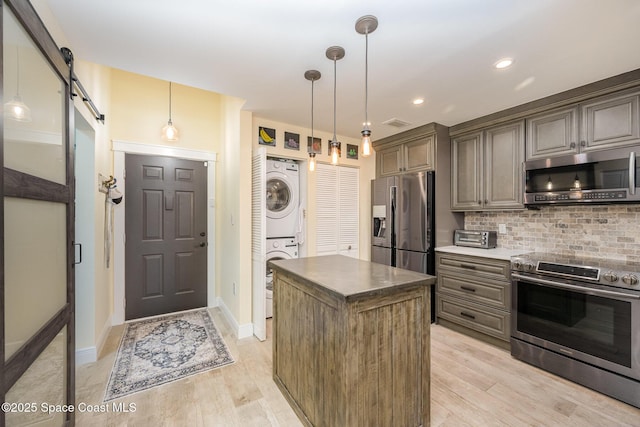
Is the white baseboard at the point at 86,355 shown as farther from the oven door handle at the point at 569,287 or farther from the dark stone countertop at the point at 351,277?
the oven door handle at the point at 569,287

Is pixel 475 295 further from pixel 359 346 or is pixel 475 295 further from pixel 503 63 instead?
pixel 503 63

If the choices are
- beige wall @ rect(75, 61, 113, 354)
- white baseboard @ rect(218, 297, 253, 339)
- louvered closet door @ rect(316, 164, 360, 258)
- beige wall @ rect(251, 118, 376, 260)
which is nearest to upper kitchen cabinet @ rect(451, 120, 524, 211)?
beige wall @ rect(251, 118, 376, 260)

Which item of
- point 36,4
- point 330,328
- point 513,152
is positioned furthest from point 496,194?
point 36,4

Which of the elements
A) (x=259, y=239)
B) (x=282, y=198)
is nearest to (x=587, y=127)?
(x=282, y=198)

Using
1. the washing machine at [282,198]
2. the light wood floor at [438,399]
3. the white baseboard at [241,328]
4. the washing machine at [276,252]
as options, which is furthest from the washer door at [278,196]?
the light wood floor at [438,399]

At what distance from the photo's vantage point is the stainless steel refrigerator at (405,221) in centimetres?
327

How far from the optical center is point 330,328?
1451 millimetres

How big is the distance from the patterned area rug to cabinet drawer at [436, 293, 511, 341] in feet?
8.06

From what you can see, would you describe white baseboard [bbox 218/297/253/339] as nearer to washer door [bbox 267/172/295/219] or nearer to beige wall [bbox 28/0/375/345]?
beige wall [bbox 28/0/375/345]

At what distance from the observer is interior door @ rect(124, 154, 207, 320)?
329 cm

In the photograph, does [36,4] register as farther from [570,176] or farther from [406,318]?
[570,176]

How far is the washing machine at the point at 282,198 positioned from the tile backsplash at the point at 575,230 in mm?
2525

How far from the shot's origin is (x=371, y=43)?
175 cm

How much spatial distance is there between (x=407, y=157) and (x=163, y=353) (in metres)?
3.61
